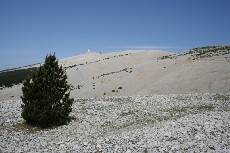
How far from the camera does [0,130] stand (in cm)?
2311

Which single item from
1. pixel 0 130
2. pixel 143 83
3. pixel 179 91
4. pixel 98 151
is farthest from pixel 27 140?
pixel 143 83

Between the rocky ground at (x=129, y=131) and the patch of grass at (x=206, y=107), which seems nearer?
the rocky ground at (x=129, y=131)

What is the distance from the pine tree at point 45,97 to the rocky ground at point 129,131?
0.96 metres

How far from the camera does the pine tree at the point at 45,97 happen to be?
947 inches

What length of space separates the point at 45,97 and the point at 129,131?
774cm

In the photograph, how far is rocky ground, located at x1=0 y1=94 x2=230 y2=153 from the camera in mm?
17891

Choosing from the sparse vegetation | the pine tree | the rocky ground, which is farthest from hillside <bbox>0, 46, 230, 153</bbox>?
the sparse vegetation

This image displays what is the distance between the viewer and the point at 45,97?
24.2m

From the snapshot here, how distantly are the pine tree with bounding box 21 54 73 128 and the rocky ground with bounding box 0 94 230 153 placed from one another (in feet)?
3.14

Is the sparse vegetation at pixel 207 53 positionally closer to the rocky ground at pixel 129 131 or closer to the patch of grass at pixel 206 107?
the patch of grass at pixel 206 107

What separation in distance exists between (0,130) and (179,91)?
28784mm

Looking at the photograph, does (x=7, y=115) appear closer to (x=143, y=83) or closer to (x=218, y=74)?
(x=143, y=83)

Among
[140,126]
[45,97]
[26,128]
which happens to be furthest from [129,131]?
[26,128]

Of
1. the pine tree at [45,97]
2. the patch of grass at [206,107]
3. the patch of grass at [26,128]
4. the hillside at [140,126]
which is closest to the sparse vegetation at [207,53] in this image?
the hillside at [140,126]
